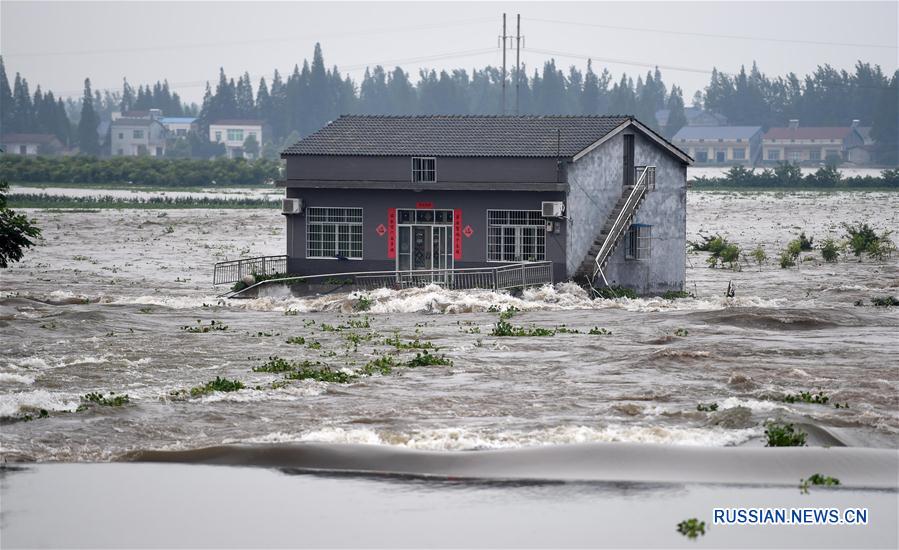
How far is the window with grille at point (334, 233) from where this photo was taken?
47.3 m

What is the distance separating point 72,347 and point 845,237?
1977 inches

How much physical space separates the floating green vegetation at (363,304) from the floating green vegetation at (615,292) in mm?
7612

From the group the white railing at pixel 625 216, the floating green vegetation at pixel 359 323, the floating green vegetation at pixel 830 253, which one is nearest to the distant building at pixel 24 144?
the floating green vegetation at pixel 830 253

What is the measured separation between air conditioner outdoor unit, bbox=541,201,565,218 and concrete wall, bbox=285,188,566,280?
615mm

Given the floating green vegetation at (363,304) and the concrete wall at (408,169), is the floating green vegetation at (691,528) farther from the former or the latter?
the concrete wall at (408,169)

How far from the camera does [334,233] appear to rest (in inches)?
1875

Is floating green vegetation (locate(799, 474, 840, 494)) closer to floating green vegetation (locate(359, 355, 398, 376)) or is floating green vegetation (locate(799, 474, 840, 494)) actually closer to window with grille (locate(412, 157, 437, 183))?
floating green vegetation (locate(359, 355, 398, 376))

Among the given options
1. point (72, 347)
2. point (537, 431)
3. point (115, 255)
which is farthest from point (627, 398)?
point (115, 255)

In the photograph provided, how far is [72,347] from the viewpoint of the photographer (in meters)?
33.5

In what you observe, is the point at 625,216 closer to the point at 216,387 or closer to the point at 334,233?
the point at 334,233

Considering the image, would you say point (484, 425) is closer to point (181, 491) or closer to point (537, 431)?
point (537, 431)

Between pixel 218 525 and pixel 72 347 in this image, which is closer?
pixel 218 525

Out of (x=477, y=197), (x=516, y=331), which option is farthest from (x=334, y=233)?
(x=516, y=331)

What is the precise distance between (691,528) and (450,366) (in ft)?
45.4
